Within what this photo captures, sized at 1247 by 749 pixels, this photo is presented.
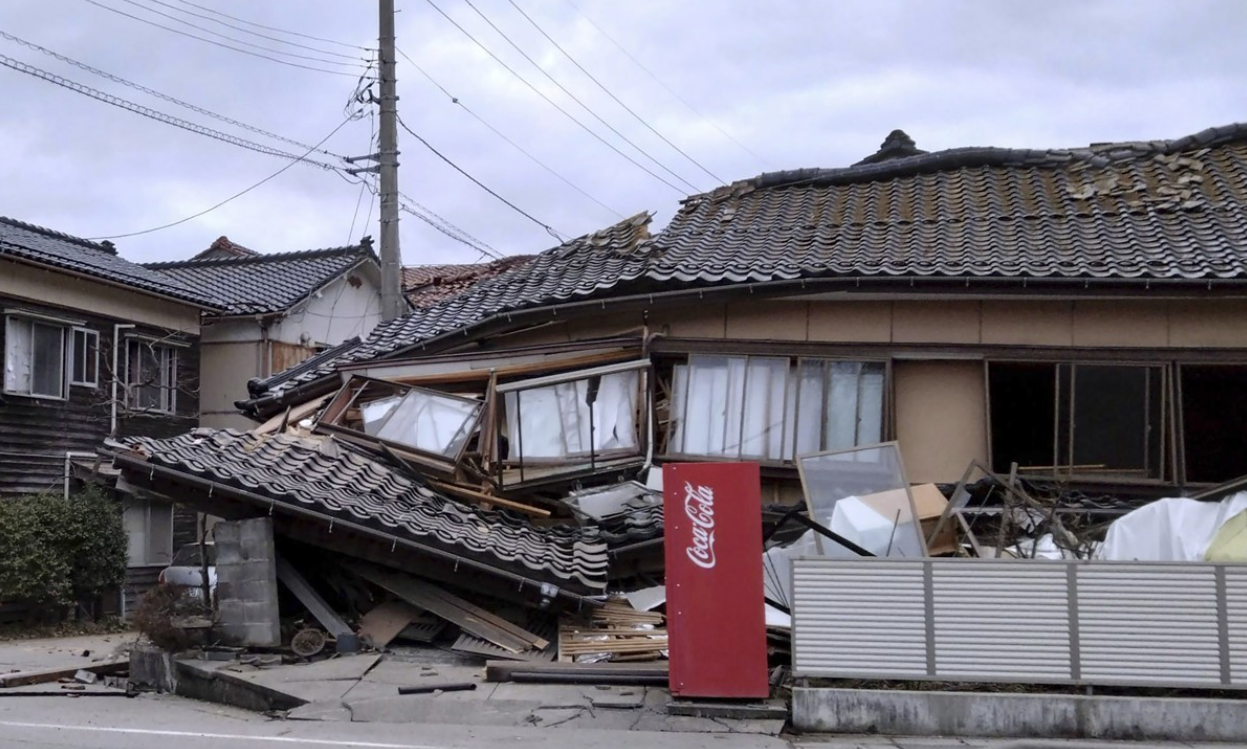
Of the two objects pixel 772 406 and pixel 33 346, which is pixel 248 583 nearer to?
pixel 772 406

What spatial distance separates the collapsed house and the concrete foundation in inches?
104

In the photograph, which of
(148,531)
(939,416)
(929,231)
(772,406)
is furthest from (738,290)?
(148,531)

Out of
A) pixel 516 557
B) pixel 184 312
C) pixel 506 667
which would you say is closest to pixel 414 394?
pixel 516 557

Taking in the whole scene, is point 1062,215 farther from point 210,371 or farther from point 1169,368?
point 210,371

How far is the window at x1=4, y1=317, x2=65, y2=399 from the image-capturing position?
62.5ft

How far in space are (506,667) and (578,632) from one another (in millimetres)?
1116

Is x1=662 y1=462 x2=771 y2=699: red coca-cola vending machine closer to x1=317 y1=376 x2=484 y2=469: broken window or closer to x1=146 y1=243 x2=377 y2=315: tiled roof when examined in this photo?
x1=317 y1=376 x2=484 y2=469: broken window

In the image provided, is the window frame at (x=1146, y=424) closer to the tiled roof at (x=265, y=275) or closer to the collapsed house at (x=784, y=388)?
the collapsed house at (x=784, y=388)

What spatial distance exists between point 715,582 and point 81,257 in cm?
1783

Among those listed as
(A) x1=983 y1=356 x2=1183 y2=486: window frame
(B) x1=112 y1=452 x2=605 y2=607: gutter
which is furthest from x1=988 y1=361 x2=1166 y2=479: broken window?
(B) x1=112 y1=452 x2=605 y2=607: gutter

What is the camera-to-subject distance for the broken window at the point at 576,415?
13195mm

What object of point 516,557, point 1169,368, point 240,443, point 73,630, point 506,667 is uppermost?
point 1169,368

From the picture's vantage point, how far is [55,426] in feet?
65.3

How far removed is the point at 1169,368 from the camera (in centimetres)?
1241
